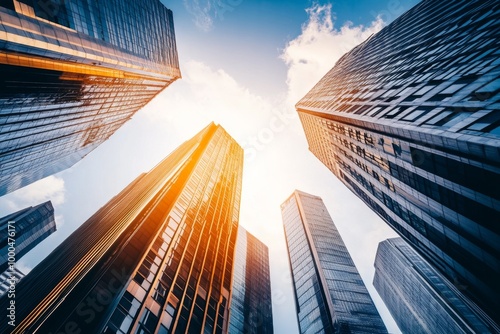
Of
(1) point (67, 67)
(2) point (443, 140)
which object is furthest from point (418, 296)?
(1) point (67, 67)

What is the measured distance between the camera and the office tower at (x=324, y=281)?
252 feet

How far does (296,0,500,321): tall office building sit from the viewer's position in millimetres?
20766

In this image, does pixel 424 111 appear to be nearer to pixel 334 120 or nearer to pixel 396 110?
pixel 396 110

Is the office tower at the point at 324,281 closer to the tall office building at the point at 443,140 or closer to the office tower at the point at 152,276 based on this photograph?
the office tower at the point at 152,276

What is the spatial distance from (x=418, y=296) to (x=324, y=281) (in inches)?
1861

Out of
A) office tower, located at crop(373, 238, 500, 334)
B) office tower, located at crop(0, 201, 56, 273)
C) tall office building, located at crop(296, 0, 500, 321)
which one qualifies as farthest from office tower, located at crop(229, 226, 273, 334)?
office tower, located at crop(0, 201, 56, 273)

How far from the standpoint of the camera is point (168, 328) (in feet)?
85.7

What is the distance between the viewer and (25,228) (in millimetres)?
92562

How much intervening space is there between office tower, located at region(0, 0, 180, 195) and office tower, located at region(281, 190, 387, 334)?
81.1 m

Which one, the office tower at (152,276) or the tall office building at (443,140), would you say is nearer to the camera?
the tall office building at (443,140)

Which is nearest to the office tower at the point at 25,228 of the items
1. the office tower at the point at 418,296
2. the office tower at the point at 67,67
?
the office tower at the point at 67,67

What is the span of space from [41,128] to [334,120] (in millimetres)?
58091

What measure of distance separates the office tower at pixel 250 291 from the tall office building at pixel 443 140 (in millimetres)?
40748

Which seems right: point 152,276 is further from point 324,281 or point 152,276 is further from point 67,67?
point 324,281
